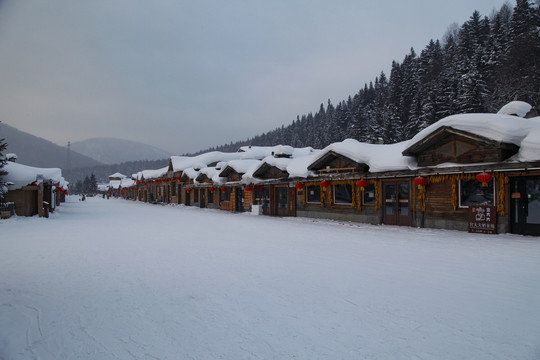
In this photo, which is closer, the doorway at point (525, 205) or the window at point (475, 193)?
the doorway at point (525, 205)

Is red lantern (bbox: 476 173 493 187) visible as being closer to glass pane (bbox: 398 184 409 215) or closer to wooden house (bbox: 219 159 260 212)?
glass pane (bbox: 398 184 409 215)

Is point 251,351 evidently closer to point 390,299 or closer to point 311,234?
point 390,299

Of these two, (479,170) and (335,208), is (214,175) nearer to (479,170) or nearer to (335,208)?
(335,208)

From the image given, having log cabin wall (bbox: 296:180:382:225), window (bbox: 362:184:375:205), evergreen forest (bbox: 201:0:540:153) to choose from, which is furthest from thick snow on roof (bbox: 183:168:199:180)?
window (bbox: 362:184:375:205)

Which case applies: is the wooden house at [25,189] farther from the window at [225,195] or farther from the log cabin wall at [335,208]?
the log cabin wall at [335,208]

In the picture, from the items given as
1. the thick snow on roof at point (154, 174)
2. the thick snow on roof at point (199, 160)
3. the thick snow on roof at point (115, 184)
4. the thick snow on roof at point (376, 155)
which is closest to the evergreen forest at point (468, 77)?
the thick snow on roof at point (376, 155)

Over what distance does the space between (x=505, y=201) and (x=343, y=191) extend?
26.5 ft

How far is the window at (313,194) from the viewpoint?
2066 centimetres

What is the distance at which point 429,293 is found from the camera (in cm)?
558

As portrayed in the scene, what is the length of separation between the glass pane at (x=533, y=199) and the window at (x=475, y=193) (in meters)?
1.11

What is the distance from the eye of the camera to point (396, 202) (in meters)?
16.0

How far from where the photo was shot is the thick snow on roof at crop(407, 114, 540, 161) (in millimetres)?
11453

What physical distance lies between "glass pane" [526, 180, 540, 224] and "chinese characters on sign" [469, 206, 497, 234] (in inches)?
43.7

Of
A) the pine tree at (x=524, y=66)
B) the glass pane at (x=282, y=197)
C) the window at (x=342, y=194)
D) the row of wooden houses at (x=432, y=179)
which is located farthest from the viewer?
the pine tree at (x=524, y=66)
